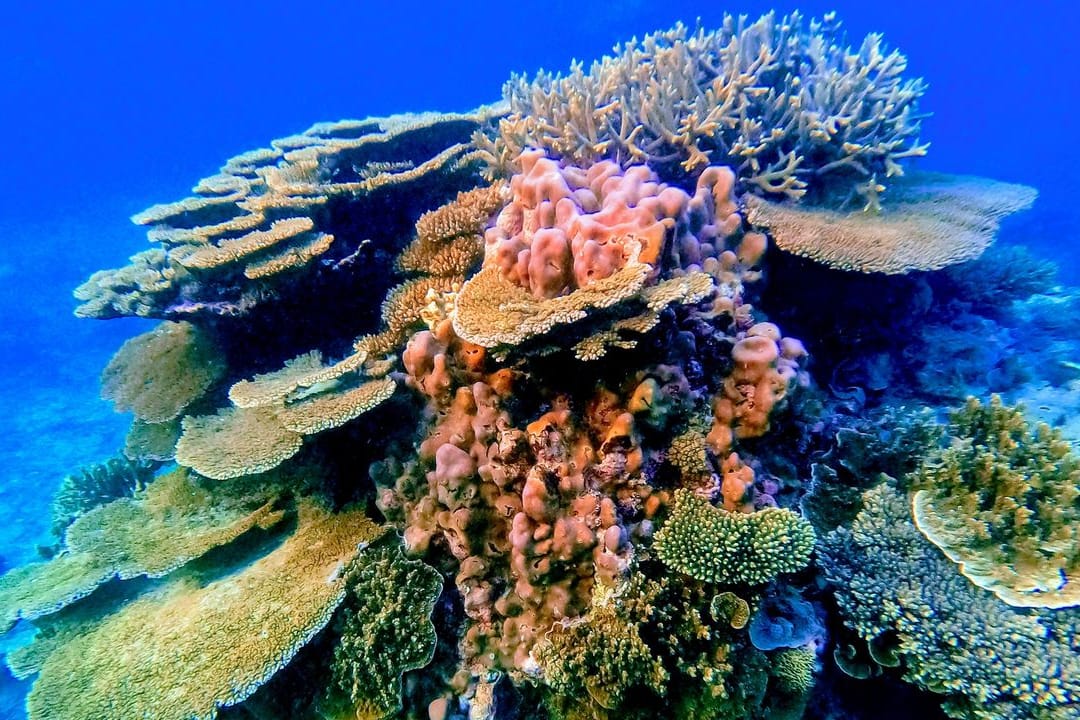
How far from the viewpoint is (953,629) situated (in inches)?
123

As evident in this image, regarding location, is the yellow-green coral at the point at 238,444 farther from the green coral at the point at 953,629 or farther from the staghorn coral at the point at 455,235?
the green coral at the point at 953,629

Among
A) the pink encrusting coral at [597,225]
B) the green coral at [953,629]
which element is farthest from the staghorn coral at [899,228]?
the green coral at [953,629]

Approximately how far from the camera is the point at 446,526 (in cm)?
365

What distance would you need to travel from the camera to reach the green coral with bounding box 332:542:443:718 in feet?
11.0

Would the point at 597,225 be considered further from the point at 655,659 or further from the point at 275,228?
the point at 275,228

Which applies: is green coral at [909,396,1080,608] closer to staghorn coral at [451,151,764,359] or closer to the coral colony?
the coral colony

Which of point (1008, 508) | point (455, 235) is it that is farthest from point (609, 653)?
point (455, 235)

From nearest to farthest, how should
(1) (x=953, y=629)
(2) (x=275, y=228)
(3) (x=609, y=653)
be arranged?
(3) (x=609, y=653) < (1) (x=953, y=629) < (2) (x=275, y=228)

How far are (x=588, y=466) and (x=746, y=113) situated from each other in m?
4.23

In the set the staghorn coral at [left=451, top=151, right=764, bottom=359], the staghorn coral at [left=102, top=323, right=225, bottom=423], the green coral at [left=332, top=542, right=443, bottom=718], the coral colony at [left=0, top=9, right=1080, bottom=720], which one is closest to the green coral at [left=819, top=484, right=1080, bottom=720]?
the coral colony at [left=0, top=9, right=1080, bottom=720]

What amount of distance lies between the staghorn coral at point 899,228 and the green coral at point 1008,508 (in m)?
1.35

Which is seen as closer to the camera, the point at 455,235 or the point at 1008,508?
the point at 1008,508

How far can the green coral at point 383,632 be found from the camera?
336cm

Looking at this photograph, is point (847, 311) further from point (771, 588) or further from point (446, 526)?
point (446, 526)
